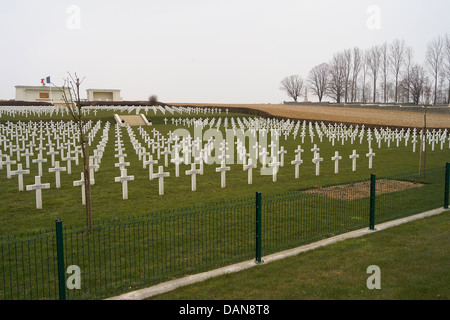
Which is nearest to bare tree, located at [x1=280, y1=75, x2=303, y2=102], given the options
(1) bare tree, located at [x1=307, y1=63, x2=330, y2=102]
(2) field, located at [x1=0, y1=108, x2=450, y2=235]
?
(1) bare tree, located at [x1=307, y1=63, x2=330, y2=102]

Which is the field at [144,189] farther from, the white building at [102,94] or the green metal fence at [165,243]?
the white building at [102,94]

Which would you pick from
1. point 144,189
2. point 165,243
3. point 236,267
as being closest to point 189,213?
point 165,243

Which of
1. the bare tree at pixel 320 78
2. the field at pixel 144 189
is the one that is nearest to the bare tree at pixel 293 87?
the bare tree at pixel 320 78

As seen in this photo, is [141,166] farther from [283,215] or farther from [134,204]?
[283,215]

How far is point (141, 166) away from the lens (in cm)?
1655

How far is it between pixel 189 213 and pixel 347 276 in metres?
3.23

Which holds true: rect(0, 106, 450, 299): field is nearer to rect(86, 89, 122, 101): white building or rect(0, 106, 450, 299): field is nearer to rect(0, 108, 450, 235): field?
rect(0, 108, 450, 235): field

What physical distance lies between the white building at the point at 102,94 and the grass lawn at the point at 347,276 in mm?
75485

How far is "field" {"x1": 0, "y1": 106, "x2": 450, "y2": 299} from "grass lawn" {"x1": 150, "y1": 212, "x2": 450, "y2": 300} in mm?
712

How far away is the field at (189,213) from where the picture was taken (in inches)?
246

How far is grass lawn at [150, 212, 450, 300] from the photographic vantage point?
4.99 m

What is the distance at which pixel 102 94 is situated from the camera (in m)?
77.6

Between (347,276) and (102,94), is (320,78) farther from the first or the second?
(347,276)
